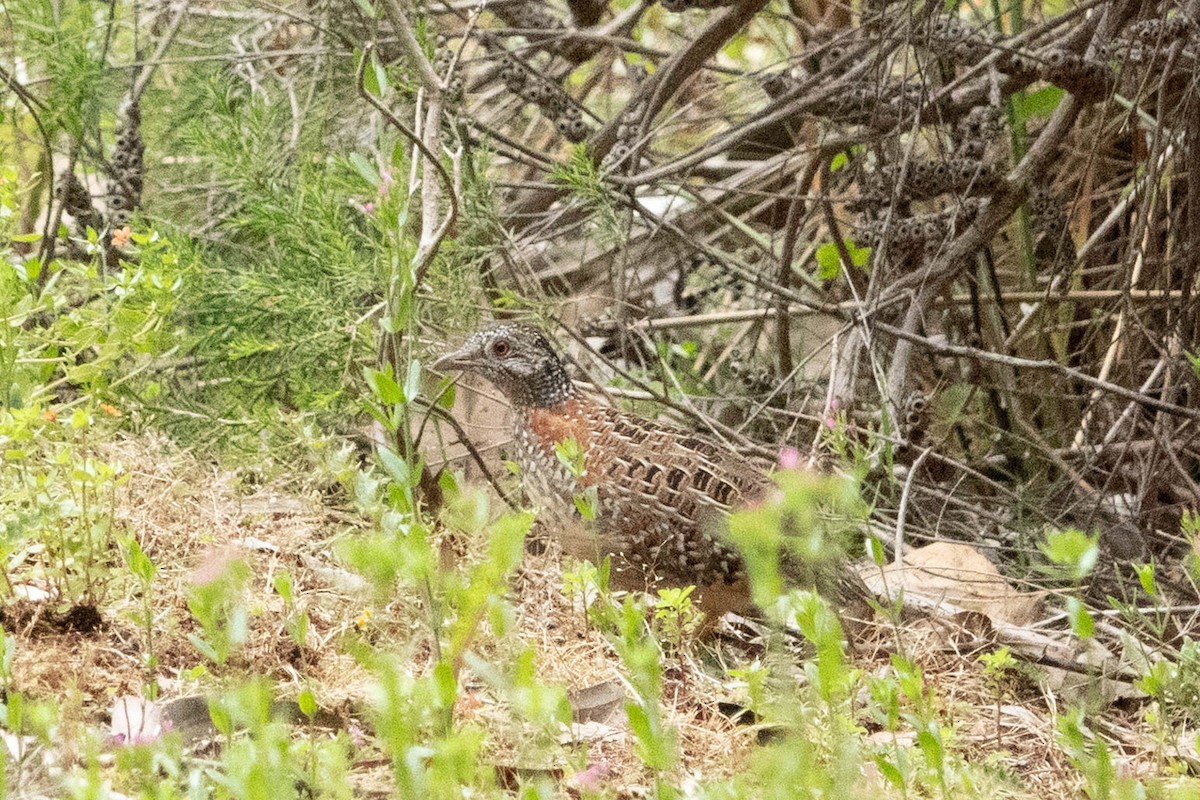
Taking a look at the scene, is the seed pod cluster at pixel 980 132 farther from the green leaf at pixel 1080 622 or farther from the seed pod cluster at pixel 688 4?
Answer: the green leaf at pixel 1080 622

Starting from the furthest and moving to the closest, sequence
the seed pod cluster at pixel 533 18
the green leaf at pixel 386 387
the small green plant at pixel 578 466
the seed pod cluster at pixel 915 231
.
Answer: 1. the seed pod cluster at pixel 533 18
2. the seed pod cluster at pixel 915 231
3. the small green plant at pixel 578 466
4. the green leaf at pixel 386 387

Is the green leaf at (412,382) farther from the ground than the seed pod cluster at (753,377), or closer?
farther from the ground

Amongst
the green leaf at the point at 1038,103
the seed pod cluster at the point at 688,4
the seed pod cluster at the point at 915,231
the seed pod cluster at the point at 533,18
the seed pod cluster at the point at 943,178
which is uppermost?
the seed pod cluster at the point at 533,18

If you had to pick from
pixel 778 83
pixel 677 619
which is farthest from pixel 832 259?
pixel 677 619

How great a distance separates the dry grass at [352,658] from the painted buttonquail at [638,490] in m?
0.18

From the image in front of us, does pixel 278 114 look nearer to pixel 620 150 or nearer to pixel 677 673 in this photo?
pixel 620 150

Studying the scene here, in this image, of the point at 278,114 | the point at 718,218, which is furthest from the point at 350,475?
the point at 718,218

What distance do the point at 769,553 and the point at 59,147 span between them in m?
4.04

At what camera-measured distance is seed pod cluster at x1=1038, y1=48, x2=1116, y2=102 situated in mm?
3723

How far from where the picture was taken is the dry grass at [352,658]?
8.43ft

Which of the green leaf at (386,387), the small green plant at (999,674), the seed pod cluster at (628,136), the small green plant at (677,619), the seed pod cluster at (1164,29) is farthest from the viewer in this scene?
the seed pod cluster at (628,136)

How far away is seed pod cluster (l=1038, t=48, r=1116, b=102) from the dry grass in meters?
1.62

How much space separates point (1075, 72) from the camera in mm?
3748

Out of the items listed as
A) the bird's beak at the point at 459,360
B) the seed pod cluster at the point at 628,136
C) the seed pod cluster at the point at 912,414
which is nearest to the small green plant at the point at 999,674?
the seed pod cluster at the point at 912,414
